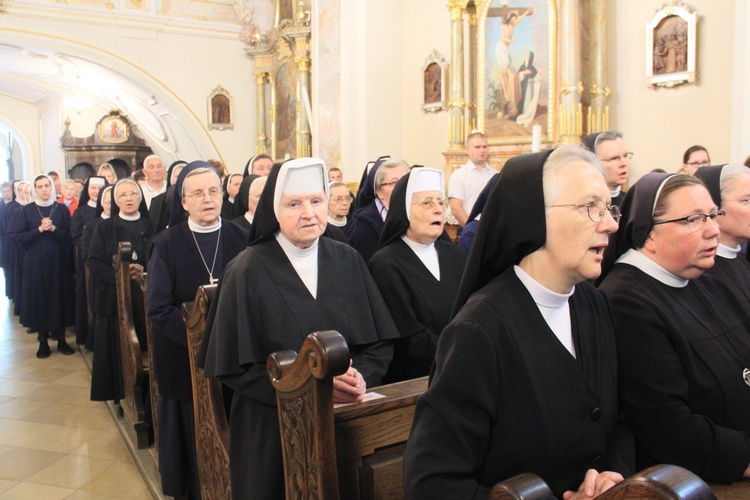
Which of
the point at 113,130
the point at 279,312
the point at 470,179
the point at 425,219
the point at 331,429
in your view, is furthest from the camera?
the point at 113,130

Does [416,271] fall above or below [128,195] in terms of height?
below

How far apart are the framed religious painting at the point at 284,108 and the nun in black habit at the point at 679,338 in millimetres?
12524

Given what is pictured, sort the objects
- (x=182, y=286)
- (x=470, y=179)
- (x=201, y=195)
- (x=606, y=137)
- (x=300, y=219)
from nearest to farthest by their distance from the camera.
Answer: (x=300, y=219) → (x=182, y=286) → (x=201, y=195) → (x=606, y=137) → (x=470, y=179)

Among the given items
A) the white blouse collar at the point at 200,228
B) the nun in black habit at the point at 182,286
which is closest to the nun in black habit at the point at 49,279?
the nun in black habit at the point at 182,286

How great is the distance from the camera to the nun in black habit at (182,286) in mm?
3848

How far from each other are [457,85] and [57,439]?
706 cm

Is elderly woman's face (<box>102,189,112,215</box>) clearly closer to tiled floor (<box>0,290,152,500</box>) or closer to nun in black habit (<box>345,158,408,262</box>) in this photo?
tiled floor (<box>0,290,152,500</box>)

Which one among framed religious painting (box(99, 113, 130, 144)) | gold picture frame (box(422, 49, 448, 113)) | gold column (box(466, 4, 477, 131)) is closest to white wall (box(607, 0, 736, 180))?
gold column (box(466, 4, 477, 131))

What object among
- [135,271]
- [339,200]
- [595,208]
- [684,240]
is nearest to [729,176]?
[684,240]

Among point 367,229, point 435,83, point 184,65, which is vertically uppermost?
point 184,65

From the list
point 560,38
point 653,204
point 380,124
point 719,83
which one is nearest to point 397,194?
point 653,204

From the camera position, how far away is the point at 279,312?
2646 millimetres

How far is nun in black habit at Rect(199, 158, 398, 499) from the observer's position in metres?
2.56

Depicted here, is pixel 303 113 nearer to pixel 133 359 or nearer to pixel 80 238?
pixel 80 238
